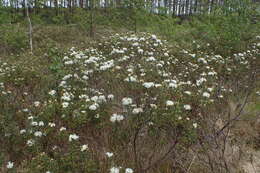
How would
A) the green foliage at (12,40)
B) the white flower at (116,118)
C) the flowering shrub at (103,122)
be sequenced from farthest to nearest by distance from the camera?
1. the green foliage at (12,40)
2. the white flower at (116,118)
3. the flowering shrub at (103,122)

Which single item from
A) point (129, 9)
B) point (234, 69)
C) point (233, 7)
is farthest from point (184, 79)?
point (129, 9)

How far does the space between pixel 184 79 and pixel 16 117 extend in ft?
12.3

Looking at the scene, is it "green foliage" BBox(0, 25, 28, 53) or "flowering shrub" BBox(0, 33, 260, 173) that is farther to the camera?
"green foliage" BBox(0, 25, 28, 53)

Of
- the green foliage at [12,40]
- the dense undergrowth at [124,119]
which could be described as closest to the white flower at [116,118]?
the dense undergrowth at [124,119]

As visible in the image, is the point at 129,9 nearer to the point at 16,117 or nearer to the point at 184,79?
the point at 184,79

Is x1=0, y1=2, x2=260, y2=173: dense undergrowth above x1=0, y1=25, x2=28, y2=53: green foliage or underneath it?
underneath

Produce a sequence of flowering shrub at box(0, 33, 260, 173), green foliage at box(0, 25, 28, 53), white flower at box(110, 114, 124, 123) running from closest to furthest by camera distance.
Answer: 1. flowering shrub at box(0, 33, 260, 173)
2. white flower at box(110, 114, 124, 123)
3. green foliage at box(0, 25, 28, 53)

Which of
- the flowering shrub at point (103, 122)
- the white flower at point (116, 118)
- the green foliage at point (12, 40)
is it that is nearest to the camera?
Result: the flowering shrub at point (103, 122)

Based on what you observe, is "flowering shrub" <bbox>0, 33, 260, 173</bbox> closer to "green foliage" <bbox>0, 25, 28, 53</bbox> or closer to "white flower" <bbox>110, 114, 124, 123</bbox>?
"white flower" <bbox>110, 114, 124, 123</bbox>

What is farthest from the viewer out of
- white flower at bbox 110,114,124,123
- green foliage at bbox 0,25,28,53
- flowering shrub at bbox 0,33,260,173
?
green foliage at bbox 0,25,28,53

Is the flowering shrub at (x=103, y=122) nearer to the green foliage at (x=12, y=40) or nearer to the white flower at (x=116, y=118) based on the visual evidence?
the white flower at (x=116, y=118)

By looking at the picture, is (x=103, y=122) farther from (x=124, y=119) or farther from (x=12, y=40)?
(x=12, y=40)

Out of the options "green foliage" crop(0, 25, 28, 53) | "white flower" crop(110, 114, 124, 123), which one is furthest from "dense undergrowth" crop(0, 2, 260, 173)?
"green foliage" crop(0, 25, 28, 53)

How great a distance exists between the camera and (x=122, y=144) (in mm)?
3520
